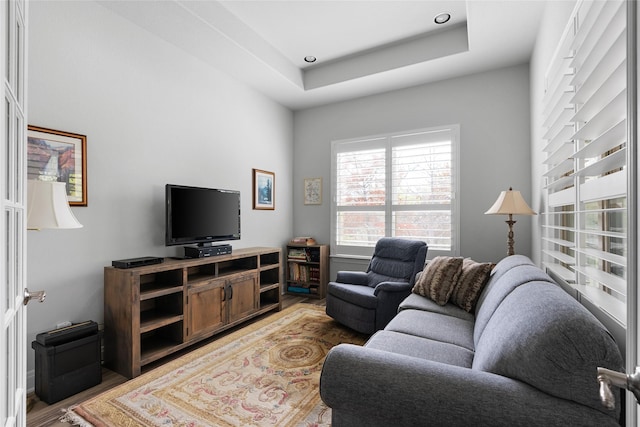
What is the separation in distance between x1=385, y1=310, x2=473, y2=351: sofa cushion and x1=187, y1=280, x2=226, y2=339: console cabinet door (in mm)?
1697

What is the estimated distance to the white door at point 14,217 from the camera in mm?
815

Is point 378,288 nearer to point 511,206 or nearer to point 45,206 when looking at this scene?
point 511,206

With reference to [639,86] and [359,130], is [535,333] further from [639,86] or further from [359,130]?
[359,130]

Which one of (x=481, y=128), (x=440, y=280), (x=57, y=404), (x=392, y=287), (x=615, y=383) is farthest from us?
(x=481, y=128)

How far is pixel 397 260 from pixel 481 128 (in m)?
1.84

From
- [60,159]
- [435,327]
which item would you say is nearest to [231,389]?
[435,327]

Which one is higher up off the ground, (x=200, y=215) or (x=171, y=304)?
(x=200, y=215)

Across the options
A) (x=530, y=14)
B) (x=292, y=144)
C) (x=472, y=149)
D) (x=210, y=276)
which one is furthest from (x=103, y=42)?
(x=472, y=149)

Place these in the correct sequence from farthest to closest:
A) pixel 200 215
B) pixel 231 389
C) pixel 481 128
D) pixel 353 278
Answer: pixel 481 128 < pixel 353 278 < pixel 200 215 < pixel 231 389

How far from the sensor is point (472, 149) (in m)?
3.74

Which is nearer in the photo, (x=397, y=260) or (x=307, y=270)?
(x=397, y=260)

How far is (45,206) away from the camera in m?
1.75

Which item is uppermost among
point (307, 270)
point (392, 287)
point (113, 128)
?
point (113, 128)

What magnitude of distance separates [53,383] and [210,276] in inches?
52.9
